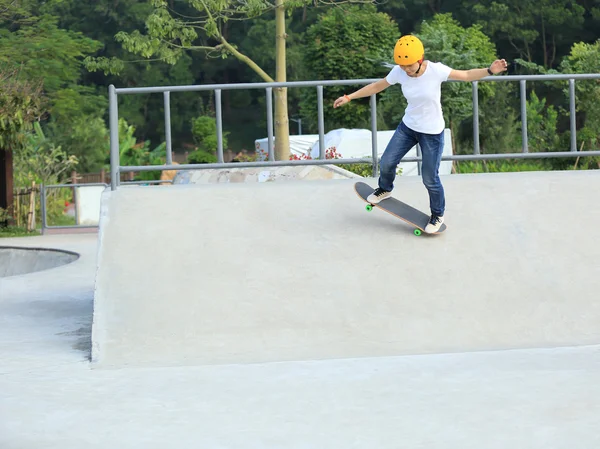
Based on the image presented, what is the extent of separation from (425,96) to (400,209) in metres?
1.00

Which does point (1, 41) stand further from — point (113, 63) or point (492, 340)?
point (492, 340)

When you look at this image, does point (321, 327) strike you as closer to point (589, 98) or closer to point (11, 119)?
point (11, 119)

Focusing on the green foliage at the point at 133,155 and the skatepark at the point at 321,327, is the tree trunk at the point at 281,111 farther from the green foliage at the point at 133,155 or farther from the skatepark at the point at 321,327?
the skatepark at the point at 321,327

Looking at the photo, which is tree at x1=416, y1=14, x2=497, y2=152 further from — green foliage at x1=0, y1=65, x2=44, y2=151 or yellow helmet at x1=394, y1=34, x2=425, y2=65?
yellow helmet at x1=394, y1=34, x2=425, y2=65

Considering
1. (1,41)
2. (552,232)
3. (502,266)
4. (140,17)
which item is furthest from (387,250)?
(140,17)

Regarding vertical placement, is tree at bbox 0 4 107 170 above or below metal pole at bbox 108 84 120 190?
above

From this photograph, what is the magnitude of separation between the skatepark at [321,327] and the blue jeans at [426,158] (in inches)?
13.6

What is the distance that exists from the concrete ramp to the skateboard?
0.42 feet

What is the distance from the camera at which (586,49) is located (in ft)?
119

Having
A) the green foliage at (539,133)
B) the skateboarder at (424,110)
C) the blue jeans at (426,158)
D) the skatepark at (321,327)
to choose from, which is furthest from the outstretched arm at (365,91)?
the green foliage at (539,133)

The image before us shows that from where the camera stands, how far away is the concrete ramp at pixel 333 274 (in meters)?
7.07

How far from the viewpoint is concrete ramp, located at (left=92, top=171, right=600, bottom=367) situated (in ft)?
23.2

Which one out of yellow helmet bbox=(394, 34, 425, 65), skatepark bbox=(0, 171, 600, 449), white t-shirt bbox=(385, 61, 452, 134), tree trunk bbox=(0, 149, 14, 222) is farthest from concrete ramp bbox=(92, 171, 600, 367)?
tree trunk bbox=(0, 149, 14, 222)

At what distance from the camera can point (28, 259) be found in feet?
58.1
